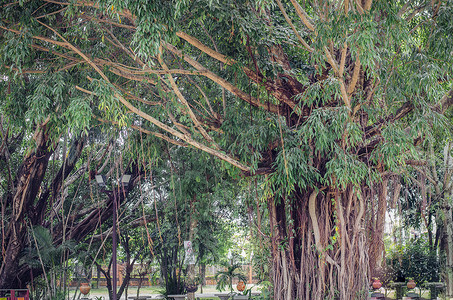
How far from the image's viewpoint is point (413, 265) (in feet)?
45.5

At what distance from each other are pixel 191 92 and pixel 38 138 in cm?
366

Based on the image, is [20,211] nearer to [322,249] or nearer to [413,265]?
[322,249]

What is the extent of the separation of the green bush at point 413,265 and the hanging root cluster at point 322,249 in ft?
24.3

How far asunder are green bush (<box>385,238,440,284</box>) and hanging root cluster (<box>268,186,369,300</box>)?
741 centimetres

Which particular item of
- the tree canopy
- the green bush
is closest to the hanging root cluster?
the tree canopy

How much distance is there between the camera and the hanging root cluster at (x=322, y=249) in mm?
6676

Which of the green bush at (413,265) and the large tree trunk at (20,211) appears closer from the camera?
the large tree trunk at (20,211)

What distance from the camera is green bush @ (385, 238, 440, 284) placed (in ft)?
44.9

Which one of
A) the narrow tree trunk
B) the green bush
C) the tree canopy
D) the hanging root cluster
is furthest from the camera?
the green bush

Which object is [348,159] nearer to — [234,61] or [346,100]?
[346,100]

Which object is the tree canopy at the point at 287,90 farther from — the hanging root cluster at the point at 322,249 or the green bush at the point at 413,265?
the green bush at the point at 413,265

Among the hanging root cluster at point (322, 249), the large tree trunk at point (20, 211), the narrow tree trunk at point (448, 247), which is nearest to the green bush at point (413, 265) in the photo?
the narrow tree trunk at point (448, 247)

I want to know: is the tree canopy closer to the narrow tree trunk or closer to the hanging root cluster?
the hanging root cluster

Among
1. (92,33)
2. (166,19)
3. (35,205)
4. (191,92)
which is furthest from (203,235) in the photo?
(166,19)
